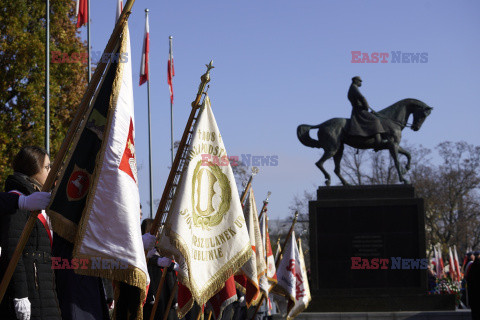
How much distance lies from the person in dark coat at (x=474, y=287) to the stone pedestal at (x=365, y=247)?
11.4ft

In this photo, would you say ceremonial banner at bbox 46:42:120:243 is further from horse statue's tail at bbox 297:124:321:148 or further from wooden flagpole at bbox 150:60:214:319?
horse statue's tail at bbox 297:124:321:148

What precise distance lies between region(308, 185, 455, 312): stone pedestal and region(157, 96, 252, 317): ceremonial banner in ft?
37.3

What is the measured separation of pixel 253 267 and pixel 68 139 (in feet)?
16.2

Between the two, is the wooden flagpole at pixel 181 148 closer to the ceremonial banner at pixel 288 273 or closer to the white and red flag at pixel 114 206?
the white and red flag at pixel 114 206

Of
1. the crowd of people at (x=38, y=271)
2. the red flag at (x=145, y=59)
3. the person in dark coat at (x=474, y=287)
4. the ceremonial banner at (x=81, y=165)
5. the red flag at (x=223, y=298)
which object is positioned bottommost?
the person in dark coat at (x=474, y=287)

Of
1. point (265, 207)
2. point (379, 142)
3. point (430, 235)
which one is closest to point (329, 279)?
point (379, 142)

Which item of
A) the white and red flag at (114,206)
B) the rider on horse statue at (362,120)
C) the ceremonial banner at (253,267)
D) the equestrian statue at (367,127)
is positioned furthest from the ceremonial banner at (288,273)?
the white and red flag at (114,206)

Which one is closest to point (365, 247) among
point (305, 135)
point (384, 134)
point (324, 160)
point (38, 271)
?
point (324, 160)

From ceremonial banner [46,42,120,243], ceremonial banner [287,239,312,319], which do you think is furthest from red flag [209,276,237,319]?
ceremonial banner [287,239,312,319]

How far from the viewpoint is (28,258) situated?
525 centimetres

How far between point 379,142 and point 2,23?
35.5 feet

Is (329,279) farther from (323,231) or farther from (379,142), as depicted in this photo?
(379,142)

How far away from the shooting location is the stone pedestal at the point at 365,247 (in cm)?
1842

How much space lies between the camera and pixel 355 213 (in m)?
19.3
